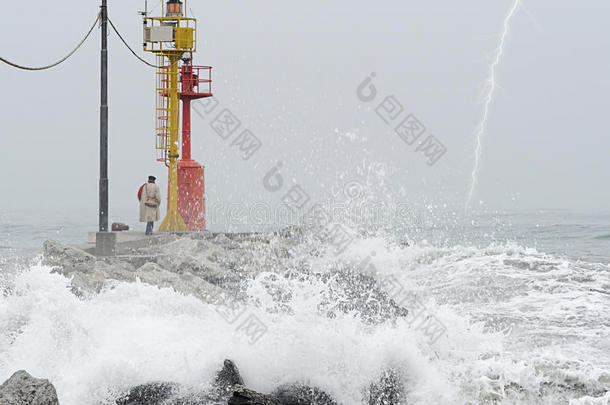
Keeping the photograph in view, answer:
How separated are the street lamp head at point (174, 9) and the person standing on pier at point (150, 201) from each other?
4.62 m

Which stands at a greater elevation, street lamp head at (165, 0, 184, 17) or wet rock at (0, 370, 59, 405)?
street lamp head at (165, 0, 184, 17)

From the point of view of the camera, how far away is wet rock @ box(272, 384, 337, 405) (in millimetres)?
6949

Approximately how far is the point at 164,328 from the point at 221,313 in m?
0.94

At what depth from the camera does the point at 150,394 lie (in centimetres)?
705

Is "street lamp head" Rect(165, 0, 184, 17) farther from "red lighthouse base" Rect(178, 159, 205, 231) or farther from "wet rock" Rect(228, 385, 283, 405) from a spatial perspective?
"wet rock" Rect(228, 385, 283, 405)

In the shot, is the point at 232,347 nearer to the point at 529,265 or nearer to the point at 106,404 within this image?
the point at 106,404

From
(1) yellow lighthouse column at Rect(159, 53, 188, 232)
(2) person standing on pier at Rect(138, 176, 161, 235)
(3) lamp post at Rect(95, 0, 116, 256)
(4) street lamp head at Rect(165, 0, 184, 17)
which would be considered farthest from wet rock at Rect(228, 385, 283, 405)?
(4) street lamp head at Rect(165, 0, 184, 17)

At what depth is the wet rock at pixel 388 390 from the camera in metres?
6.97

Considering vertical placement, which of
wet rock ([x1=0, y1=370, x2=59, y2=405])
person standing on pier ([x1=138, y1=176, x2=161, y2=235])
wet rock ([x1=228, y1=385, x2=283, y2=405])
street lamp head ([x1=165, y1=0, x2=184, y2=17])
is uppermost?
street lamp head ([x1=165, y1=0, x2=184, y2=17])

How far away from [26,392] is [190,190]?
621 inches

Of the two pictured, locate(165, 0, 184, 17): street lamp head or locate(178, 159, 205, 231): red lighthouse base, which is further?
locate(178, 159, 205, 231): red lighthouse base

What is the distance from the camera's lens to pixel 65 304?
8.54 meters

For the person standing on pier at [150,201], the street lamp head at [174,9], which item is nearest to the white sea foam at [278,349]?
the person standing on pier at [150,201]

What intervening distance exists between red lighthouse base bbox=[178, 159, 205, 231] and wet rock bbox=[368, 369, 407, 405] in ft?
48.3
